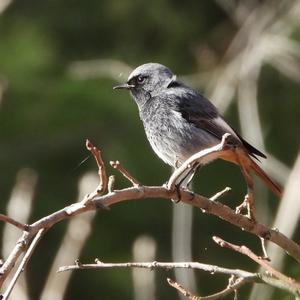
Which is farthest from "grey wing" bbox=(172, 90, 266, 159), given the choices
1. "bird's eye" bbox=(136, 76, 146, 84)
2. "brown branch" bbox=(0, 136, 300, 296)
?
"brown branch" bbox=(0, 136, 300, 296)

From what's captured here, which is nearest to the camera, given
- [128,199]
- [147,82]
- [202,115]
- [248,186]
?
[128,199]

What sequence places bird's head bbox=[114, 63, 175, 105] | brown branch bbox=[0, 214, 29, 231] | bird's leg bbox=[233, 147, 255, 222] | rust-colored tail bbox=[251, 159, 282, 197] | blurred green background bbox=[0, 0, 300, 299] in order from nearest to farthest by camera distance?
brown branch bbox=[0, 214, 29, 231], bird's leg bbox=[233, 147, 255, 222], rust-colored tail bbox=[251, 159, 282, 197], bird's head bbox=[114, 63, 175, 105], blurred green background bbox=[0, 0, 300, 299]

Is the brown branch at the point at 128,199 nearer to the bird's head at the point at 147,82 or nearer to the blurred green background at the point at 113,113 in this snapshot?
the bird's head at the point at 147,82

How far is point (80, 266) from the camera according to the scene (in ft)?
10.6

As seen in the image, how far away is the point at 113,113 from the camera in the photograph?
9.87 meters

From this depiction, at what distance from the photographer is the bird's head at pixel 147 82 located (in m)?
5.63

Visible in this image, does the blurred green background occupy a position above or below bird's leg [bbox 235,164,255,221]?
above

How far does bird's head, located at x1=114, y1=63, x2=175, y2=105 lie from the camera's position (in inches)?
222

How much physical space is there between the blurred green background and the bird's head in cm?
274

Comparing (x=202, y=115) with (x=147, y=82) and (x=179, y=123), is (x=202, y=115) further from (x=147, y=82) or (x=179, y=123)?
(x=147, y=82)

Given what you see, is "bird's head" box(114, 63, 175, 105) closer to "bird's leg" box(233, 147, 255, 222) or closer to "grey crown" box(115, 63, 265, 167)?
"grey crown" box(115, 63, 265, 167)

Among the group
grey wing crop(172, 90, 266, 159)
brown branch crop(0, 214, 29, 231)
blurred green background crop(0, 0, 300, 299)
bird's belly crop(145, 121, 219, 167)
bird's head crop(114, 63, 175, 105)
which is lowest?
brown branch crop(0, 214, 29, 231)

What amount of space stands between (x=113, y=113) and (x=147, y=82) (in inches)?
→ 165

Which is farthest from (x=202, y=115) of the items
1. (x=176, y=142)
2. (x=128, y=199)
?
(x=128, y=199)
